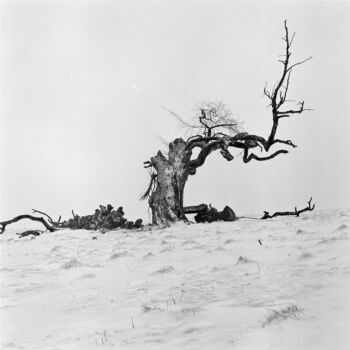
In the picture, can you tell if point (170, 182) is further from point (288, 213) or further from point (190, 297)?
point (190, 297)

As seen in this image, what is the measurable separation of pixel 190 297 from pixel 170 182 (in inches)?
337

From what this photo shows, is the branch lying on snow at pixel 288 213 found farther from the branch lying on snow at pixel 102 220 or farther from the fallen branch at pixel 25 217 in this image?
the fallen branch at pixel 25 217

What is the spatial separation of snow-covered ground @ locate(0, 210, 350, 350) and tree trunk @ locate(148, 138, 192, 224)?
17.9 ft

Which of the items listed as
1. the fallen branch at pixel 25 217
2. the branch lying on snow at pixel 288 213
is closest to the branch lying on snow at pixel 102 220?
the fallen branch at pixel 25 217

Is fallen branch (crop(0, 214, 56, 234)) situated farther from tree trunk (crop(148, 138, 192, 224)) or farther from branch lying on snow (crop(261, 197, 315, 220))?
branch lying on snow (crop(261, 197, 315, 220))

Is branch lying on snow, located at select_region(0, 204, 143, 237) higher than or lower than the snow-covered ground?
higher

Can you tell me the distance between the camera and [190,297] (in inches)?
143

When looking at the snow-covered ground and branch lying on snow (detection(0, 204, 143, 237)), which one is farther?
branch lying on snow (detection(0, 204, 143, 237))

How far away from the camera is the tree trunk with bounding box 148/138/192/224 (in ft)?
39.2

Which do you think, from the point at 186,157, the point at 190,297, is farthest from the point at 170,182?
the point at 190,297

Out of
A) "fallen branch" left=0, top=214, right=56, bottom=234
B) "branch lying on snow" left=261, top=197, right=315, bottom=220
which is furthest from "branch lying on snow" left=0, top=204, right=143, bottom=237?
"branch lying on snow" left=261, top=197, right=315, bottom=220

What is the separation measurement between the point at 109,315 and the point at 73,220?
34.3 ft

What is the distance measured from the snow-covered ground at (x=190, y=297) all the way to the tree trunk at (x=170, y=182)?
5461 millimetres

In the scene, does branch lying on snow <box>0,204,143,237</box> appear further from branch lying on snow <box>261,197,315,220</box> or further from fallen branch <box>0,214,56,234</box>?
branch lying on snow <box>261,197,315,220</box>
